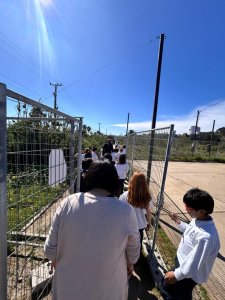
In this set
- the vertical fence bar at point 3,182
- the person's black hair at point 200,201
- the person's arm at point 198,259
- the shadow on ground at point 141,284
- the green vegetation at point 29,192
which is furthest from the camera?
the shadow on ground at point 141,284

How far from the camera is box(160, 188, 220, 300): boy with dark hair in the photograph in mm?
1966

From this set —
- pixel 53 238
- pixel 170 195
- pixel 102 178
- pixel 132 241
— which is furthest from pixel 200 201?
pixel 170 195

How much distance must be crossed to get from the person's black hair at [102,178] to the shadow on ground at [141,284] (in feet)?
7.25

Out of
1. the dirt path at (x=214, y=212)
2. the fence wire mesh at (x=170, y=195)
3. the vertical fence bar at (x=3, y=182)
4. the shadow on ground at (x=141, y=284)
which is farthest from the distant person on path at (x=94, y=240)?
the dirt path at (x=214, y=212)

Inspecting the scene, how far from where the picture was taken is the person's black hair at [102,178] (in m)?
1.62

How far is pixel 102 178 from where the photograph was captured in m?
1.62

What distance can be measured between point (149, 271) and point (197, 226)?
1.89 m

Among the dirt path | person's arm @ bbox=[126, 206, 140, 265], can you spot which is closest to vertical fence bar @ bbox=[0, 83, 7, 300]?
person's arm @ bbox=[126, 206, 140, 265]

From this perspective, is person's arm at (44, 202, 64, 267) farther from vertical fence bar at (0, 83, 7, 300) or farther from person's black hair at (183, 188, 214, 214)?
person's black hair at (183, 188, 214, 214)

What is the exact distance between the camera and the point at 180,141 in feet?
71.6

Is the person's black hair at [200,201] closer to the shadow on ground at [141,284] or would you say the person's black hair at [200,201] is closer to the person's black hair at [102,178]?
the person's black hair at [102,178]

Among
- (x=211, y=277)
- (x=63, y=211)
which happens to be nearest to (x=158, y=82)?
(x=211, y=277)

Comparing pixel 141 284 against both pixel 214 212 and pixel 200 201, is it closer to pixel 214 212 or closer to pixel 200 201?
pixel 200 201

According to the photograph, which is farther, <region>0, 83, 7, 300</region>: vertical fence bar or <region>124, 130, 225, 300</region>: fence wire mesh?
<region>124, 130, 225, 300</region>: fence wire mesh
